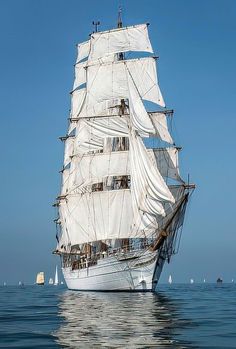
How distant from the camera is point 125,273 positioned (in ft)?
195

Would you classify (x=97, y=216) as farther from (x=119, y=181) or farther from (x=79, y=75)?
(x=79, y=75)

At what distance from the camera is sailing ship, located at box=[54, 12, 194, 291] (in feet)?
193

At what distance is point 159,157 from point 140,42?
776 inches

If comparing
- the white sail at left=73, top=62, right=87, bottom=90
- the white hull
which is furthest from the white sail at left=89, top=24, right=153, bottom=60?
the white hull

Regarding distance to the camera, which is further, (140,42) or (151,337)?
(140,42)

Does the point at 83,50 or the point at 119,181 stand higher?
the point at 83,50

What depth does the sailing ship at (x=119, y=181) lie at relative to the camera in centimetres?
5881

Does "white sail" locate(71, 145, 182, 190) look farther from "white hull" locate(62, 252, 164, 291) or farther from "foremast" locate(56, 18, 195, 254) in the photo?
"white hull" locate(62, 252, 164, 291)

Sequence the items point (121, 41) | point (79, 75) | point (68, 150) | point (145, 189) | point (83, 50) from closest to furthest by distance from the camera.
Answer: point (145, 189)
point (121, 41)
point (83, 50)
point (79, 75)
point (68, 150)

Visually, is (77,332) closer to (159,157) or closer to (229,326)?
(229,326)

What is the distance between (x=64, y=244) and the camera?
80938mm

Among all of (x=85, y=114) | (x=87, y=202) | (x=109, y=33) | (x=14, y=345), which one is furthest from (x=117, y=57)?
(x=14, y=345)

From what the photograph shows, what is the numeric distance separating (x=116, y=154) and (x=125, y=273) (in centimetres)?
1885

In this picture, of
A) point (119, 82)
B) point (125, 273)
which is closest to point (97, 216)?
point (125, 273)
